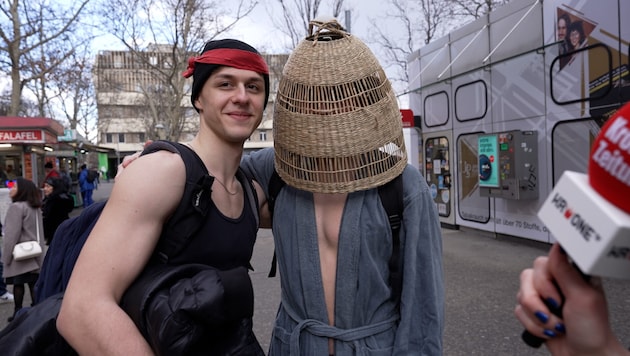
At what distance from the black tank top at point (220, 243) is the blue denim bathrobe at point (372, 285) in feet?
0.69

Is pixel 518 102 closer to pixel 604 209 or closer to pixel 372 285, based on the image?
pixel 372 285

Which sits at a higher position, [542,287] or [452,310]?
[542,287]

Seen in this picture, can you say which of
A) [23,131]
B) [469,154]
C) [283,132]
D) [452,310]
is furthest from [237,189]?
[23,131]

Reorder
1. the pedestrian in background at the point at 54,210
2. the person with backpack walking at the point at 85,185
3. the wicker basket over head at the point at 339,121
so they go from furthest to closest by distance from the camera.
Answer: the person with backpack walking at the point at 85,185
the pedestrian in background at the point at 54,210
the wicker basket over head at the point at 339,121

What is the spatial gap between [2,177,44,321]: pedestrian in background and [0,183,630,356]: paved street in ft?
1.62

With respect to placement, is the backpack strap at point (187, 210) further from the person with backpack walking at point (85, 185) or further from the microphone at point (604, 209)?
the person with backpack walking at point (85, 185)

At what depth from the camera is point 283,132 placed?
1682 mm

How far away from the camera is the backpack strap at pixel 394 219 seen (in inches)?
62.3

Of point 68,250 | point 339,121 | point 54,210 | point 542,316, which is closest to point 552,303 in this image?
point 542,316

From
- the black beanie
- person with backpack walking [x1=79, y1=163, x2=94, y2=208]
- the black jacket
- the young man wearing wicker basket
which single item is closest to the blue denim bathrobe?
the young man wearing wicker basket

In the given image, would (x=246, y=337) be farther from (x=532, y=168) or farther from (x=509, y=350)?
(x=532, y=168)

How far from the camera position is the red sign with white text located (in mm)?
11531

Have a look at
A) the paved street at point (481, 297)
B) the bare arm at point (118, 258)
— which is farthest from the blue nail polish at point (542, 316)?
the paved street at point (481, 297)

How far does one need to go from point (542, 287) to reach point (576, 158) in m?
6.75
